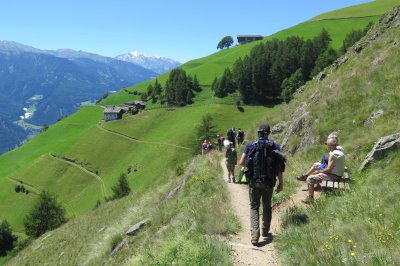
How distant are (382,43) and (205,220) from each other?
23867 millimetres

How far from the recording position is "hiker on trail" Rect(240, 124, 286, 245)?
36.2 feet

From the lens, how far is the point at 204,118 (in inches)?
4198

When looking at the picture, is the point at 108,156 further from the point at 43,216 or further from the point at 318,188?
the point at 318,188

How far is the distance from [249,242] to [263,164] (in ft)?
7.83

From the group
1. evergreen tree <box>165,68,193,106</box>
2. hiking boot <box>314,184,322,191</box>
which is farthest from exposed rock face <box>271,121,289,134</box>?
evergreen tree <box>165,68,193,106</box>

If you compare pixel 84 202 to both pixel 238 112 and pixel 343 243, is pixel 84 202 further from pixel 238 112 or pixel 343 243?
pixel 343 243

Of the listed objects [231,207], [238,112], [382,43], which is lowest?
[238,112]

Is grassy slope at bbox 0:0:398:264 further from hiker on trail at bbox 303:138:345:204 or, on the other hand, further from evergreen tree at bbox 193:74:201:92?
hiker on trail at bbox 303:138:345:204

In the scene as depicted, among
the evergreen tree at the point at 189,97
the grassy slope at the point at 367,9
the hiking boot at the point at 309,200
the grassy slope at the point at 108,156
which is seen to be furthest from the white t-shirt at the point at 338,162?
the grassy slope at the point at 367,9

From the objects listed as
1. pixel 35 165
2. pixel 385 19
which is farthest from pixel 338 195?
pixel 35 165

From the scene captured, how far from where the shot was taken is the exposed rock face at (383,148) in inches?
536

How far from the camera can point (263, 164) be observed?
1107 centimetres

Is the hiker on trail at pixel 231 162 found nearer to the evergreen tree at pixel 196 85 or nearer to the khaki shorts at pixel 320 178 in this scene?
the khaki shorts at pixel 320 178

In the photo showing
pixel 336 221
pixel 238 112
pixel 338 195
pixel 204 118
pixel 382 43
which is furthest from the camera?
pixel 238 112
